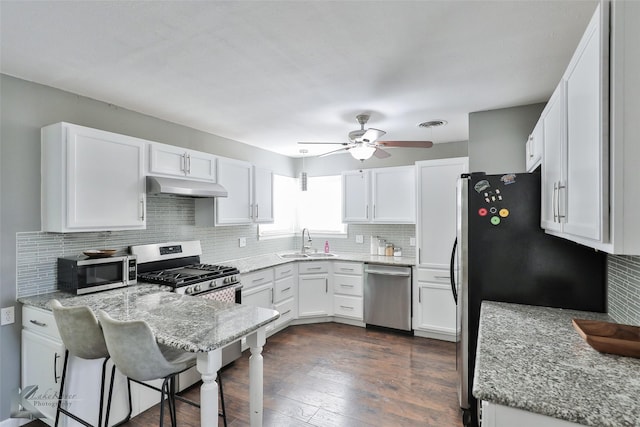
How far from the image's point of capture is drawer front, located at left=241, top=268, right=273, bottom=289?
3.38 metres

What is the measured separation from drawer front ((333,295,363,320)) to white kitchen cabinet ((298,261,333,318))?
71 millimetres

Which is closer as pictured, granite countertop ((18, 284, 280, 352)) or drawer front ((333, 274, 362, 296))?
granite countertop ((18, 284, 280, 352))

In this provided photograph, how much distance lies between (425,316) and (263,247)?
95.9 inches

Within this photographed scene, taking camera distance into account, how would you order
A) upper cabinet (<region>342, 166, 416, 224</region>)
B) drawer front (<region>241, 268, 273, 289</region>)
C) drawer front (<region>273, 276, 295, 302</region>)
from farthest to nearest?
1. upper cabinet (<region>342, 166, 416, 224</region>)
2. drawer front (<region>273, 276, 295, 302</region>)
3. drawer front (<region>241, 268, 273, 289</region>)

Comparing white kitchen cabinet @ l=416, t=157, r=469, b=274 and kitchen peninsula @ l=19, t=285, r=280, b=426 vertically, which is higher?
white kitchen cabinet @ l=416, t=157, r=469, b=274

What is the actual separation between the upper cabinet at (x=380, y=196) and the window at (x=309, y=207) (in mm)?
496

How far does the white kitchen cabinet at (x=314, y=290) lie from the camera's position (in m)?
4.18

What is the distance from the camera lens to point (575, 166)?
4.12 feet

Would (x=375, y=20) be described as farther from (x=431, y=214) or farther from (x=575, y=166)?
(x=431, y=214)

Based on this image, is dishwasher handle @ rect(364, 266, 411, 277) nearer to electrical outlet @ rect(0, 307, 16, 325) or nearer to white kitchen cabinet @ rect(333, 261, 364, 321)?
white kitchen cabinet @ rect(333, 261, 364, 321)

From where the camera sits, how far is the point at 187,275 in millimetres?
2809

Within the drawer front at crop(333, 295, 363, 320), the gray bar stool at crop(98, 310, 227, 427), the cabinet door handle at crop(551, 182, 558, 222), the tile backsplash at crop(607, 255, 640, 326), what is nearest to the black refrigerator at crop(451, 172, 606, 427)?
the tile backsplash at crop(607, 255, 640, 326)

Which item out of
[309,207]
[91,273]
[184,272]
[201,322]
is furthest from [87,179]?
[309,207]

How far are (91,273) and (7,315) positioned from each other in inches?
22.0
